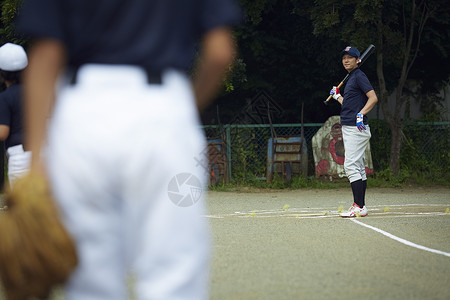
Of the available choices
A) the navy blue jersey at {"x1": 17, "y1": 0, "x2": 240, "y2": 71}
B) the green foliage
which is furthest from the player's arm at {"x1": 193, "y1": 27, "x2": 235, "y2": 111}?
the green foliage

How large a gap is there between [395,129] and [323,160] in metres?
1.83

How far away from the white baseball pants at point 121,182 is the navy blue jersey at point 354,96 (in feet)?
24.4

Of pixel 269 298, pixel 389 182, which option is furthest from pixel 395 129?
pixel 269 298

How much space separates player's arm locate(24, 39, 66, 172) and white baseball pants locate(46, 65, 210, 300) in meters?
0.07

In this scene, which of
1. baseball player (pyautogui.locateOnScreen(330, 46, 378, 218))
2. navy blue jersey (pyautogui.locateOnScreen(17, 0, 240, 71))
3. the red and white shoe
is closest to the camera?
navy blue jersey (pyautogui.locateOnScreen(17, 0, 240, 71))

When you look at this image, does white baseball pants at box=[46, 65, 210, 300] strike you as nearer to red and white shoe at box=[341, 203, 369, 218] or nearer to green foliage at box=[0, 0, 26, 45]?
red and white shoe at box=[341, 203, 369, 218]

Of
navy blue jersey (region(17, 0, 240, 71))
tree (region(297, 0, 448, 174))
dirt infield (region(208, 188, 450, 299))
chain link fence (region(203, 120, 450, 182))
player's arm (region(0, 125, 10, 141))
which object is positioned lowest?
dirt infield (region(208, 188, 450, 299))

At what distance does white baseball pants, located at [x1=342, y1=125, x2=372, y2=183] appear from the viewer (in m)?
9.41

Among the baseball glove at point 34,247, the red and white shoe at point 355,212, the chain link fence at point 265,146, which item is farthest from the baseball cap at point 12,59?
the chain link fence at point 265,146

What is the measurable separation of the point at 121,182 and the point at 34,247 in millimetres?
318

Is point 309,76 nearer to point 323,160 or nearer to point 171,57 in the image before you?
point 323,160

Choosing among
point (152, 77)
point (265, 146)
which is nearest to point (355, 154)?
point (265, 146)

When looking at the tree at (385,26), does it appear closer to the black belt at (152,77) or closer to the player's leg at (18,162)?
the player's leg at (18,162)

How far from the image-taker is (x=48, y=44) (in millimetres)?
2262
